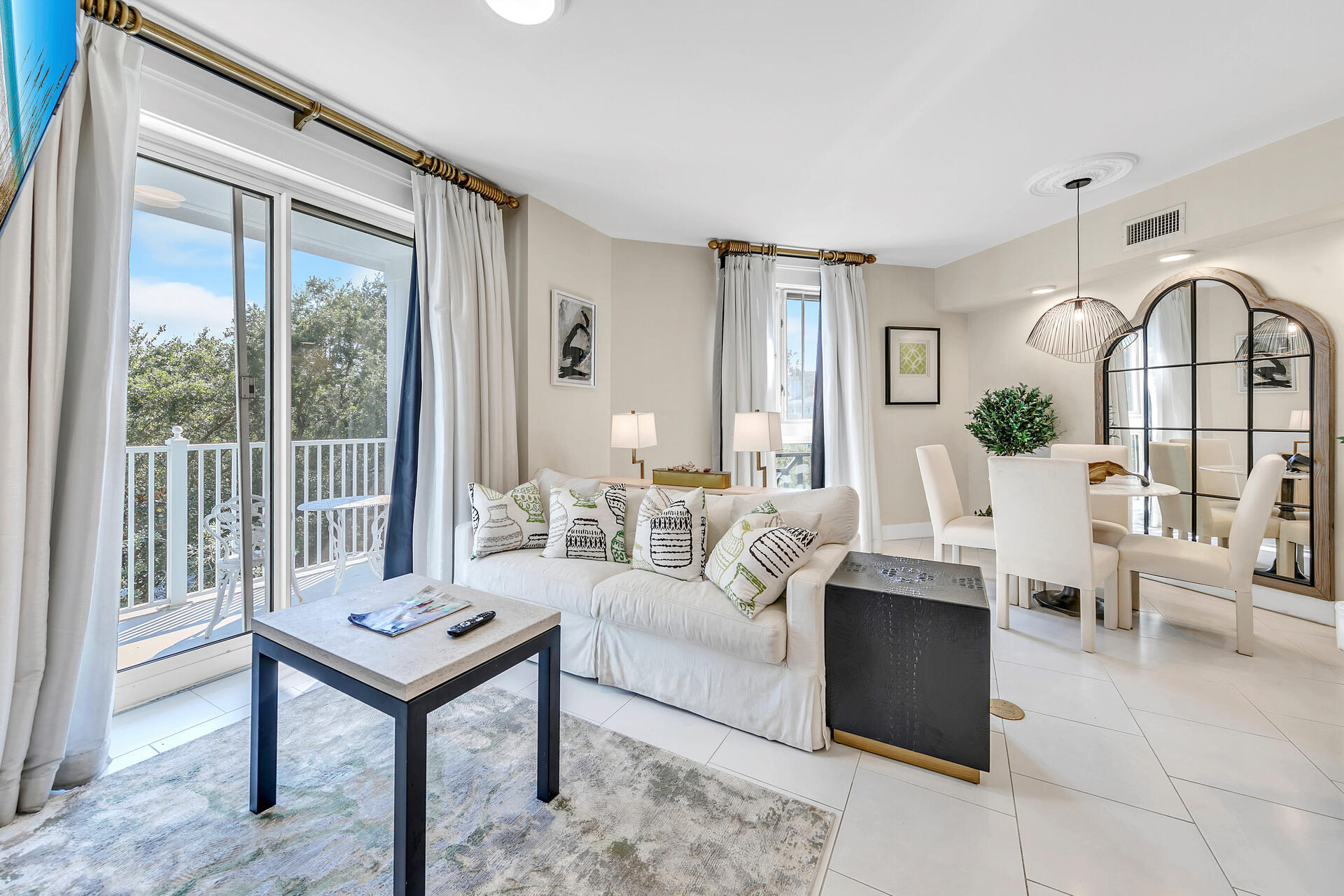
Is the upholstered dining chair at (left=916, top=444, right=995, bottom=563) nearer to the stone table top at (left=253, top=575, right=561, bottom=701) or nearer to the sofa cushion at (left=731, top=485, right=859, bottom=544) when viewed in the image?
the sofa cushion at (left=731, top=485, right=859, bottom=544)

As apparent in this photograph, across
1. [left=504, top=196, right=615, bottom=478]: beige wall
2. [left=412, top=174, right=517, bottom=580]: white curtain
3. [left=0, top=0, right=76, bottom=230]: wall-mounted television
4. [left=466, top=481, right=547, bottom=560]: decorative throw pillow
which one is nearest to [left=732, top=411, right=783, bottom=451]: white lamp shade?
[left=504, top=196, right=615, bottom=478]: beige wall

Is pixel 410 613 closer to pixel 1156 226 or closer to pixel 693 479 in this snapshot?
pixel 693 479

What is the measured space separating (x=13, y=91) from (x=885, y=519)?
17.9ft

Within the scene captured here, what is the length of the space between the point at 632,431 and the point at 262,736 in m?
2.26

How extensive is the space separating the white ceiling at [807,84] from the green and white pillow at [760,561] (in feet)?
6.16

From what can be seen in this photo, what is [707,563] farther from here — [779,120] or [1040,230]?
[1040,230]

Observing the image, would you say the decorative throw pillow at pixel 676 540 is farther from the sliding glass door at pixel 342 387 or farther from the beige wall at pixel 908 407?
the beige wall at pixel 908 407

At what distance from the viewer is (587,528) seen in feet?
8.90

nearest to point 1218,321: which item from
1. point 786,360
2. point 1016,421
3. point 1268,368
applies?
point 1268,368

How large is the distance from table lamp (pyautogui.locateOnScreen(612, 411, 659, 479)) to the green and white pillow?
4.38ft

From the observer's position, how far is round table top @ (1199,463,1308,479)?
3.20m

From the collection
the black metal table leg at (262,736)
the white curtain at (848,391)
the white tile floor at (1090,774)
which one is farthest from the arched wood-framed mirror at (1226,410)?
the black metal table leg at (262,736)

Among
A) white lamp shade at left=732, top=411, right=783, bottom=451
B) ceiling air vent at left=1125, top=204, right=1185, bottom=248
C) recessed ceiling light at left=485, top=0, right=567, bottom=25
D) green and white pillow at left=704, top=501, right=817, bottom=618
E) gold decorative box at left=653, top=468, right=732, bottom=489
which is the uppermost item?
recessed ceiling light at left=485, top=0, right=567, bottom=25

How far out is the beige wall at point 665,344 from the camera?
428cm
